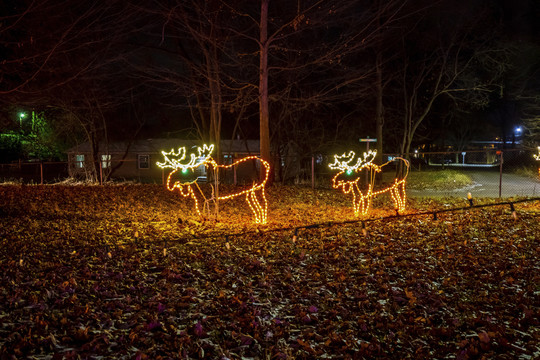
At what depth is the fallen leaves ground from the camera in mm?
3812

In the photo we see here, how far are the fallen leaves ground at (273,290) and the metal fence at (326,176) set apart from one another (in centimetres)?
807

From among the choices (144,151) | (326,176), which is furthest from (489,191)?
(144,151)

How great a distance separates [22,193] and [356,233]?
1046 cm

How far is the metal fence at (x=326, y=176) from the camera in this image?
17.8 m

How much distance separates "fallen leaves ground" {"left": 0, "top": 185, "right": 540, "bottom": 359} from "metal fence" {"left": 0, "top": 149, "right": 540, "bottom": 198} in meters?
8.07

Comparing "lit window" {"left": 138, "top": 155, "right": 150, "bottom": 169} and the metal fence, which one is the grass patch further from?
"lit window" {"left": 138, "top": 155, "right": 150, "bottom": 169}

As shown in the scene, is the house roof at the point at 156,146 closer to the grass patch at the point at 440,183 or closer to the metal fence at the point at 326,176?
the metal fence at the point at 326,176

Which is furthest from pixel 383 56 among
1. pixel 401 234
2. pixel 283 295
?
pixel 283 295

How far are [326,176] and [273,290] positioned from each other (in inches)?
850

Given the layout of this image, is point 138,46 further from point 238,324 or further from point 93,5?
point 238,324

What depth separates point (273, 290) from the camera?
526 cm

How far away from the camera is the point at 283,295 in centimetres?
511

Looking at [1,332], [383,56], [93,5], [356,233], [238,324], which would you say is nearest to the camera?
[1,332]

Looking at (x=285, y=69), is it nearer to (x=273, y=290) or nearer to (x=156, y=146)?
(x=273, y=290)
